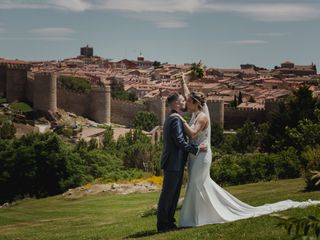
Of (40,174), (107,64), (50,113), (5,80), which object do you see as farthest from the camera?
(107,64)

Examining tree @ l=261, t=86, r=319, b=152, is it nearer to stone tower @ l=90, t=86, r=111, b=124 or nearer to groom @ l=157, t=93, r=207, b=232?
groom @ l=157, t=93, r=207, b=232

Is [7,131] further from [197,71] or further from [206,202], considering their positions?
[206,202]

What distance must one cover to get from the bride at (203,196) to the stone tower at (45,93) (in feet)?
178

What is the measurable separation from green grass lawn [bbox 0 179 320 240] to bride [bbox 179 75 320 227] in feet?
0.83

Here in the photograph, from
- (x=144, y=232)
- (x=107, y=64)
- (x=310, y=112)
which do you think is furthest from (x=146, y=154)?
(x=107, y=64)

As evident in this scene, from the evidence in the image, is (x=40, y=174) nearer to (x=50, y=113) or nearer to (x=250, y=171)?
(x=250, y=171)

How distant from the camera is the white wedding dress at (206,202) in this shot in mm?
7785

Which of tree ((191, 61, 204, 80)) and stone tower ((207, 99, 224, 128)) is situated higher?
tree ((191, 61, 204, 80))

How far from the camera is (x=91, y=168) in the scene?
1126 inches

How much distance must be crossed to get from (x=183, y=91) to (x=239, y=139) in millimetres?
39866

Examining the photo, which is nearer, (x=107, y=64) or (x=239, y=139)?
(x=239, y=139)

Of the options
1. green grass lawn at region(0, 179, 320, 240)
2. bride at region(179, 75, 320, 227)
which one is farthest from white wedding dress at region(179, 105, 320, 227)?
green grass lawn at region(0, 179, 320, 240)

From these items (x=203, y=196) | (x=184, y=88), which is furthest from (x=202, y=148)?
(x=184, y=88)

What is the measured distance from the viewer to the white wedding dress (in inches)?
307
